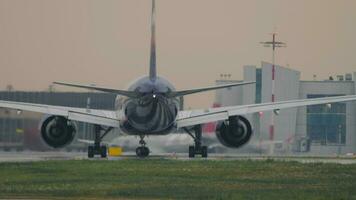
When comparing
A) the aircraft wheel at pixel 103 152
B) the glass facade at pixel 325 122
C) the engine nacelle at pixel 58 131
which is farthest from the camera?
the glass facade at pixel 325 122

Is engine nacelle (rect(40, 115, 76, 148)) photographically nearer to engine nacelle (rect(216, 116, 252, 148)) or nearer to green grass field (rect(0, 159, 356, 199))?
green grass field (rect(0, 159, 356, 199))

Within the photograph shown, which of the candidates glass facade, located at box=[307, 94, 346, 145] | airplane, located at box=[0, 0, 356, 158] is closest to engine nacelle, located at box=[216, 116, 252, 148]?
airplane, located at box=[0, 0, 356, 158]

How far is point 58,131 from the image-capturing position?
63094 mm

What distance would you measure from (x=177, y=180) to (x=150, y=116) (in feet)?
68.2

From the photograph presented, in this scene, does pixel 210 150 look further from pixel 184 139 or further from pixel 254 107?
pixel 254 107

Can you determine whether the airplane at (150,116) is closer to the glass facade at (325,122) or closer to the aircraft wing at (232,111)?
the aircraft wing at (232,111)

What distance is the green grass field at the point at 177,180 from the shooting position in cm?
3575

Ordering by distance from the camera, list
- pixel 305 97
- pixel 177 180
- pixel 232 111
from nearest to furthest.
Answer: pixel 177 180 → pixel 232 111 → pixel 305 97

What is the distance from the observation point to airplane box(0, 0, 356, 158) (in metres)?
62.3

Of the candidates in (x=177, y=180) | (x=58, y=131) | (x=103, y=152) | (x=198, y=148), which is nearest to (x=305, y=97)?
(x=198, y=148)

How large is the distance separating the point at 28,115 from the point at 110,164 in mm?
24093

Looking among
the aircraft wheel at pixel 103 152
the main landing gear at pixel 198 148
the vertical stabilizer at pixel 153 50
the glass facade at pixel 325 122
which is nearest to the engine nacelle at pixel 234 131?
the main landing gear at pixel 198 148

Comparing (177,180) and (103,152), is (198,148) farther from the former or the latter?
(177,180)

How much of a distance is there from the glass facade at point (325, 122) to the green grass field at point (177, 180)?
78.2 m
